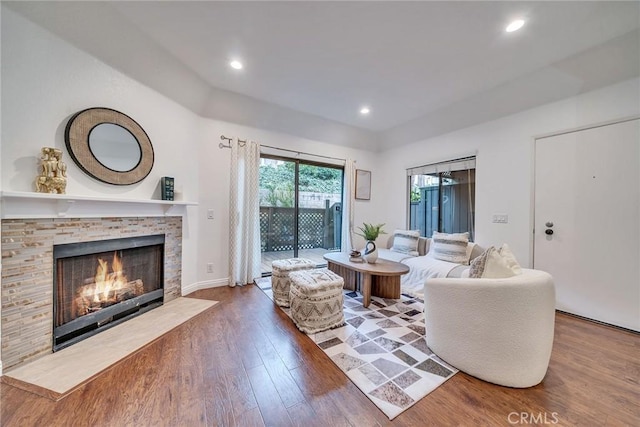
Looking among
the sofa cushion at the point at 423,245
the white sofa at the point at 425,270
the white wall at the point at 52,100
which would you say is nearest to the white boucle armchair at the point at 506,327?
the white sofa at the point at 425,270

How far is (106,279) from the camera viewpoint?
2129 millimetres

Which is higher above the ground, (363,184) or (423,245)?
(363,184)

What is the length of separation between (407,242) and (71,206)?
4.05 metres

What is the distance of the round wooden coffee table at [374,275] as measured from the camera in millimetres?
2541

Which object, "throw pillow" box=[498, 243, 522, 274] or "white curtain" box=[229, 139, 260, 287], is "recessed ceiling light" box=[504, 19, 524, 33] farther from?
"white curtain" box=[229, 139, 260, 287]

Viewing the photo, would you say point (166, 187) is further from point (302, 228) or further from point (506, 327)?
point (506, 327)

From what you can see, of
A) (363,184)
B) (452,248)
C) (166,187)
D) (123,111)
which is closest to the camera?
(123,111)

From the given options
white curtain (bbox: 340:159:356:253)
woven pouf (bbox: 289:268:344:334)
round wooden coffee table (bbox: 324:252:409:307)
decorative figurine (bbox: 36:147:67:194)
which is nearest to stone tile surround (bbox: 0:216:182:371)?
decorative figurine (bbox: 36:147:67:194)

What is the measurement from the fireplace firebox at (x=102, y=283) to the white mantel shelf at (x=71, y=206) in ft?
0.86

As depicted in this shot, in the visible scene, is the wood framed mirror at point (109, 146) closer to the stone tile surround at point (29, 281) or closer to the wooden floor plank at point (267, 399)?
the stone tile surround at point (29, 281)

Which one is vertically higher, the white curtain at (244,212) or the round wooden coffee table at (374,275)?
the white curtain at (244,212)

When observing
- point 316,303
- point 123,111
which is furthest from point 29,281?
point 316,303

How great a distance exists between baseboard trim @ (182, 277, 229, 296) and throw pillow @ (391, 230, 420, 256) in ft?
9.33

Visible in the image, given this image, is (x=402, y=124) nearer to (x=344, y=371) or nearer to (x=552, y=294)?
(x=552, y=294)
